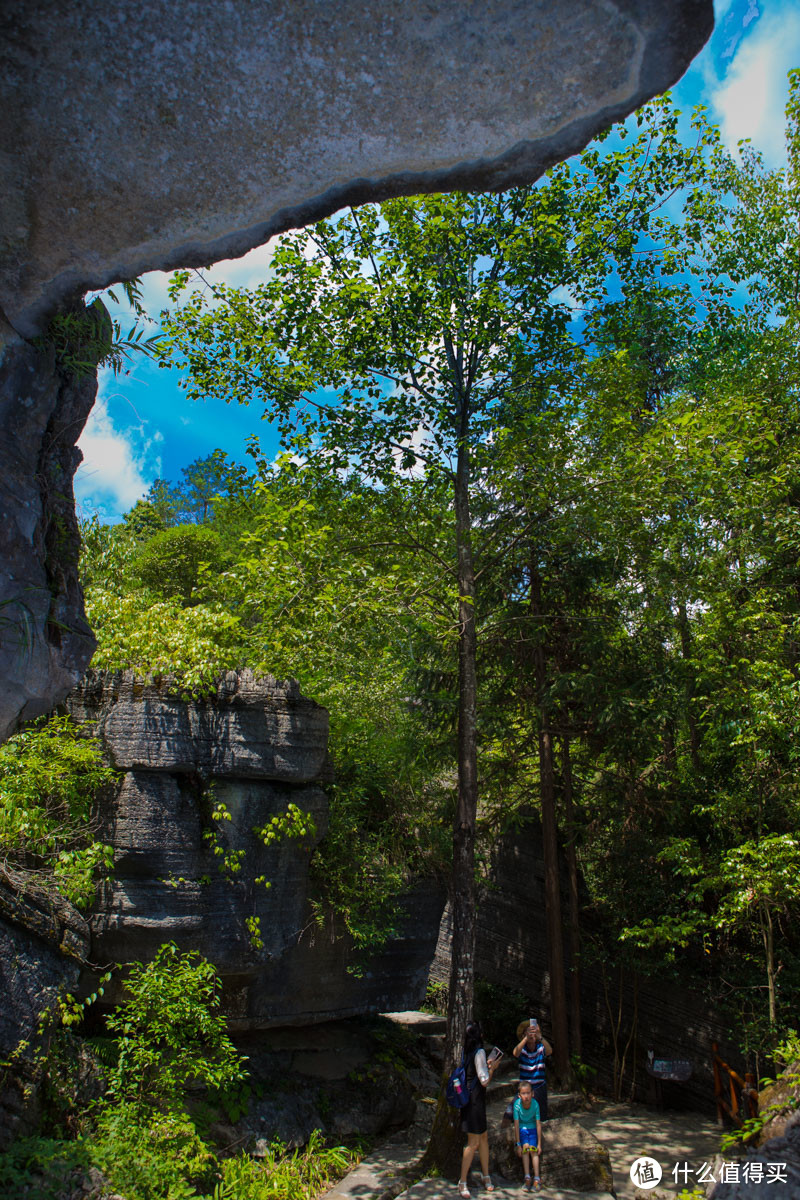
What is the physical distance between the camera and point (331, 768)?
9.96 meters

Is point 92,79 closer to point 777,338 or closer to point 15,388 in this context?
point 15,388

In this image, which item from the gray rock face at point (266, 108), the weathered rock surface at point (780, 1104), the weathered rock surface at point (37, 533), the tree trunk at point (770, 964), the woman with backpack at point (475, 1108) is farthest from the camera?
the tree trunk at point (770, 964)

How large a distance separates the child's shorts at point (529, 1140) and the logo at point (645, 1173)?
156 cm

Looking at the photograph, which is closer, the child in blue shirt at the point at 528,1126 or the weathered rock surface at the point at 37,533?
the weathered rock surface at the point at 37,533

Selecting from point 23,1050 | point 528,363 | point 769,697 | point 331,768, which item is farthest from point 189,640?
point 769,697

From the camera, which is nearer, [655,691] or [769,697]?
[769,697]

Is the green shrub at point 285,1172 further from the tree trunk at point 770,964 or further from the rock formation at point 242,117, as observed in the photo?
the rock formation at point 242,117

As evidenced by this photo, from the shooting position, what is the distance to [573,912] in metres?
Result: 12.3

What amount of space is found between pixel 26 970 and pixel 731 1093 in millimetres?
9033

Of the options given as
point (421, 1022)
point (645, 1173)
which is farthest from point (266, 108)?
point (421, 1022)

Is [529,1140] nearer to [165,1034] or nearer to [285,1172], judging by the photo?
[285,1172]

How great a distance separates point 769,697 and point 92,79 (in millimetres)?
8500

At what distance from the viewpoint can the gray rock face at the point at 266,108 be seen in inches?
101

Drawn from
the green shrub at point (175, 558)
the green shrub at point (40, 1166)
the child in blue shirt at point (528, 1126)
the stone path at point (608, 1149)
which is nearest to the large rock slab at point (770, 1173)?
the stone path at point (608, 1149)
